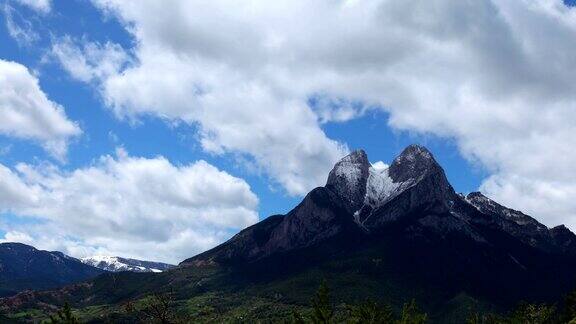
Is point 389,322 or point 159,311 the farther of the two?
point 389,322

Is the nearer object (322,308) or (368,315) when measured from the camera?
(322,308)

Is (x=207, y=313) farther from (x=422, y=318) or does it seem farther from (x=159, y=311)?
(x=422, y=318)

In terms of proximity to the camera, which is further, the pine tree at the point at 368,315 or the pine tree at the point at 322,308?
the pine tree at the point at 368,315

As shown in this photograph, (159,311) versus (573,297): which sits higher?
(573,297)

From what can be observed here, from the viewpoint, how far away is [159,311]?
67000 millimetres

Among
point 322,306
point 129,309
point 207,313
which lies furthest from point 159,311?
point 322,306

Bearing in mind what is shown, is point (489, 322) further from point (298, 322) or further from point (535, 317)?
point (298, 322)

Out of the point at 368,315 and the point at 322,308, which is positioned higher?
the point at 368,315

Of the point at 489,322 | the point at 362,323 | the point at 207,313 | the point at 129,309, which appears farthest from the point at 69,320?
the point at 489,322

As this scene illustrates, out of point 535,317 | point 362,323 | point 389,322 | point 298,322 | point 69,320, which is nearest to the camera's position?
point 69,320

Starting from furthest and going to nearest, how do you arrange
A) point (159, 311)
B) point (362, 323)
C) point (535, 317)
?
point (535, 317) < point (362, 323) < point (159, 311)

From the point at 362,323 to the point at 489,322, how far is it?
72.0 meters

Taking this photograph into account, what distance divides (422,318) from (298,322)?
19.4m

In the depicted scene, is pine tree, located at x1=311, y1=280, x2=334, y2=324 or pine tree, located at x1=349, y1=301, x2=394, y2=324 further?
pine tree, located at x1=349, y1=301, x2=394, y2=324
